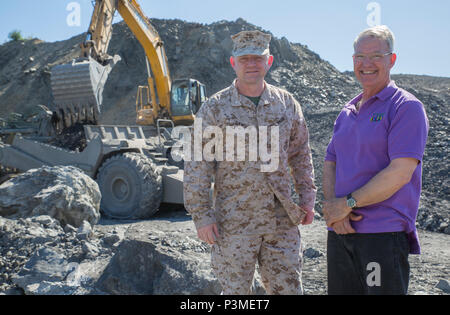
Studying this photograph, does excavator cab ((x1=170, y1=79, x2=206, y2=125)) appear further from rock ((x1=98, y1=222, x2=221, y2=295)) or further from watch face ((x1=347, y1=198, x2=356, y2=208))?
watch face ((x1=347, y1=198, x2=356, y2=208))

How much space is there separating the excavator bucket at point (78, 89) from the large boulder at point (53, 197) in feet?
10.3

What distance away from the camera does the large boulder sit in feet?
17.4

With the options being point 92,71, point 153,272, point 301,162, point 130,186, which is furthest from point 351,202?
point 92,71

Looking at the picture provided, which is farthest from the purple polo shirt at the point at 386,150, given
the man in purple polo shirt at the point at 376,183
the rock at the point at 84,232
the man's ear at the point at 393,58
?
the rock at the point at 84,232

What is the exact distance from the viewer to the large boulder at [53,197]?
532 cm

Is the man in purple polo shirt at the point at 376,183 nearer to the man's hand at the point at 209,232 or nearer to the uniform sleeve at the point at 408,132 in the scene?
the uniform sleeve at the point at 408,132

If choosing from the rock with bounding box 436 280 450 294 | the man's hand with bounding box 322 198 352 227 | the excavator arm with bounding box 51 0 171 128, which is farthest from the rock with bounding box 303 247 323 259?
the excavator arm with bounding box 51 0 171 128

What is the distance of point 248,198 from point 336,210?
0.50m

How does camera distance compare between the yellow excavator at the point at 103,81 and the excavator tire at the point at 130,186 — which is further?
the yellow excavator at the point at 103,81

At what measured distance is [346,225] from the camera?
6.84ft

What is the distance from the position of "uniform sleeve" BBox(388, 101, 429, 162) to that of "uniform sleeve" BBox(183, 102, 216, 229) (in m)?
0.98

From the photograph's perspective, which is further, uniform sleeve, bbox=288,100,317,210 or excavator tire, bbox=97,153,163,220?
excavator tire, bbox=97,153,163,220

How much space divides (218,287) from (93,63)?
698 cm

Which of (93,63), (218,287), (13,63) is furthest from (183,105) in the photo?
(13,63)
